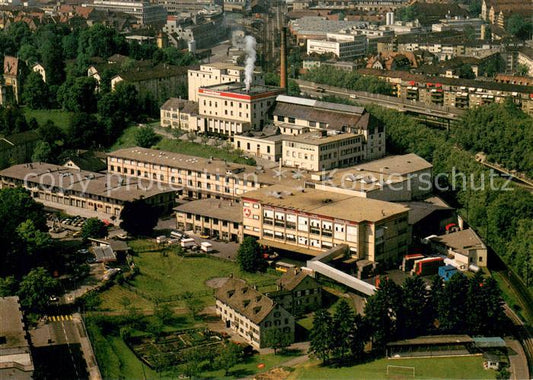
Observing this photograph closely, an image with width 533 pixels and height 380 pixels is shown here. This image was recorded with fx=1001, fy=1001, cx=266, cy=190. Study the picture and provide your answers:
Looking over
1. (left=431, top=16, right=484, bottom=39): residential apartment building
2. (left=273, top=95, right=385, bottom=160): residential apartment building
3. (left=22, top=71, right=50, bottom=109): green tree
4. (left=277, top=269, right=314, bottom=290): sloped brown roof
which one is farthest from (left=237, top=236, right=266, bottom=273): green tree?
(left=431, top=16, right=484, bottom=39): residential apartment building

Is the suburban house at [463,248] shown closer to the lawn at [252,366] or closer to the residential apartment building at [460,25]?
the lawn at [252,366]

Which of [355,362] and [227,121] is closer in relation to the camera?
[355,362]

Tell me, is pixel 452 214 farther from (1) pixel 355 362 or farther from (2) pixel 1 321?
(2) pixel 1 321

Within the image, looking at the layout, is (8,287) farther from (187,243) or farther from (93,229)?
(187,243)

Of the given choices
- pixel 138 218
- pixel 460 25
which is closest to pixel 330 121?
pixel 138 218

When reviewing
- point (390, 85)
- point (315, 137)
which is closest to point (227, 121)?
point (315, 137)

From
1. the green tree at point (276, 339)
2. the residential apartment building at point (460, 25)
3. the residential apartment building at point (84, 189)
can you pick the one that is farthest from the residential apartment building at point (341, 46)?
the green tree at point (276, 339)
